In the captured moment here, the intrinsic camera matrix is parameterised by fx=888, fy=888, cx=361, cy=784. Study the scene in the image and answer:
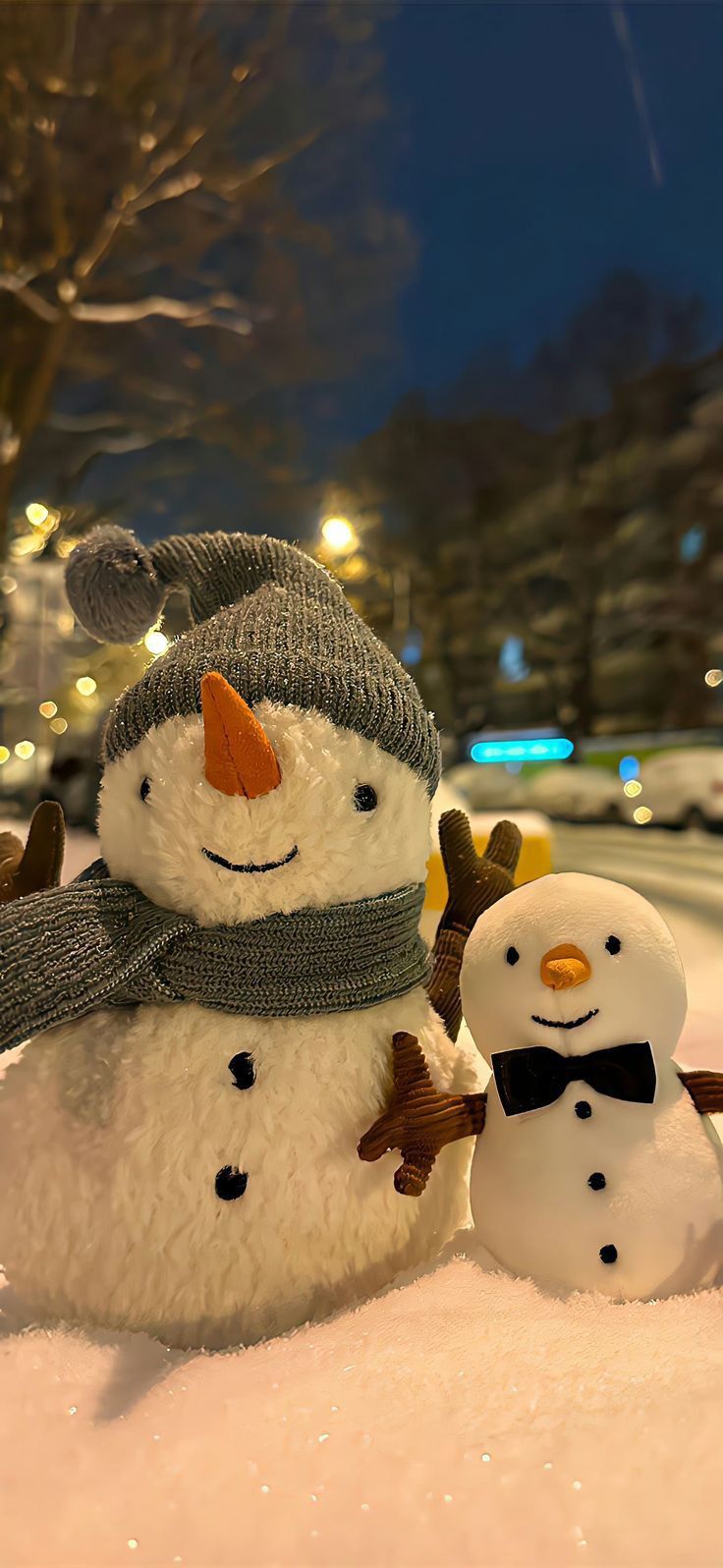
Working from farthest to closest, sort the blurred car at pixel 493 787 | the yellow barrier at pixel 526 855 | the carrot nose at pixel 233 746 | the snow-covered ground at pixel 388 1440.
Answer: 1. the blurred car at pixel 493 787
2. the yellow barrier at pixel 526 855
3. the carrot nose at pixel 233 746
4. the snow-covered ground at pixel 388 1440

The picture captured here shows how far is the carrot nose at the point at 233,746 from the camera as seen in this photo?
1.25 ft

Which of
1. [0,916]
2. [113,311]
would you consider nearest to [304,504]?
[113,311]

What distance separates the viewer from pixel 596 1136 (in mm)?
416

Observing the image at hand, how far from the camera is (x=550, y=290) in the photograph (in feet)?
8.54

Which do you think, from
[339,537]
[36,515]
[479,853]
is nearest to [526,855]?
[479,853]

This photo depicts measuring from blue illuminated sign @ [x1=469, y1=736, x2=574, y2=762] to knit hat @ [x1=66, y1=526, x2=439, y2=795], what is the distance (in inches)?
51.0

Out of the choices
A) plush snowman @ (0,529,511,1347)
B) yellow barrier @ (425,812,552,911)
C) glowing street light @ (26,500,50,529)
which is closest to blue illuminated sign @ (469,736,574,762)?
yellow barrier @ (425,812,552,911)

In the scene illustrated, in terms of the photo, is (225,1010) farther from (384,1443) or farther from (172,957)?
(384,1443)

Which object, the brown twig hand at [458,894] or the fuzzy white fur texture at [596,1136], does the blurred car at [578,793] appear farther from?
the fuzzy white fur texture at [596,1136]

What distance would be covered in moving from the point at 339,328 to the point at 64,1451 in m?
3.09

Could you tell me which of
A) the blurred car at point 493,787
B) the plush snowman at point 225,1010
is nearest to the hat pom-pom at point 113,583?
the plush snowman at point 225,1010

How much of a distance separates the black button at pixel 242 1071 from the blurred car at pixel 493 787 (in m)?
1.36

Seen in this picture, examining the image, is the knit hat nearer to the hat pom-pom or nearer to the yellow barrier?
the hat pom-pom

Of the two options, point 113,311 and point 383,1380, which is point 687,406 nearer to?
point 113,311
